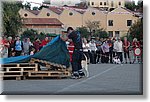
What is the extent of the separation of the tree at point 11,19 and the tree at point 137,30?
208 cm

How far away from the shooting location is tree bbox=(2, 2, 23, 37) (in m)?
9.51

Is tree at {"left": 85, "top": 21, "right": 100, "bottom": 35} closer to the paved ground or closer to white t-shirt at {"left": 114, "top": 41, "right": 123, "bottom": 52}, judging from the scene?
white t-shirt at {"left": 114, "top": 41, "right": 123, "bottom": 52}

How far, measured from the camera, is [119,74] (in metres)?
10.7

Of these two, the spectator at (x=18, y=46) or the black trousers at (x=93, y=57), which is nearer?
the spectator at (x=18, y=46)

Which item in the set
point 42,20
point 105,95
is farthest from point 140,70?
point 42,20

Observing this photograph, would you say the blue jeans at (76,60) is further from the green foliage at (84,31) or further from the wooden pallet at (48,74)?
the green foliage at (84,31)

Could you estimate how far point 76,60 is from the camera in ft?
34.5

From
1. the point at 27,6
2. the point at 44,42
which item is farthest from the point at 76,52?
the point at 27,6

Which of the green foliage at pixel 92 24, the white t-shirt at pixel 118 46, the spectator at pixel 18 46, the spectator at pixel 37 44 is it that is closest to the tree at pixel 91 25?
the green foliage at pixel 92 24

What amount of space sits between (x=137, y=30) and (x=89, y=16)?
3.42 ft

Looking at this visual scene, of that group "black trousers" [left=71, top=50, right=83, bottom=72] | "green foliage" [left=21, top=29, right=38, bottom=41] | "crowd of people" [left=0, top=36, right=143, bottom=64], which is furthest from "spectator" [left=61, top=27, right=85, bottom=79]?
"green foliage" [left=21, top=29, right=38, bottom=41]

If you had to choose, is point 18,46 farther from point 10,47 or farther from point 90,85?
point 90,85

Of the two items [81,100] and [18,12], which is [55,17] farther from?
[81,100]

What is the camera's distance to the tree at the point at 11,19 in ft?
31.2
